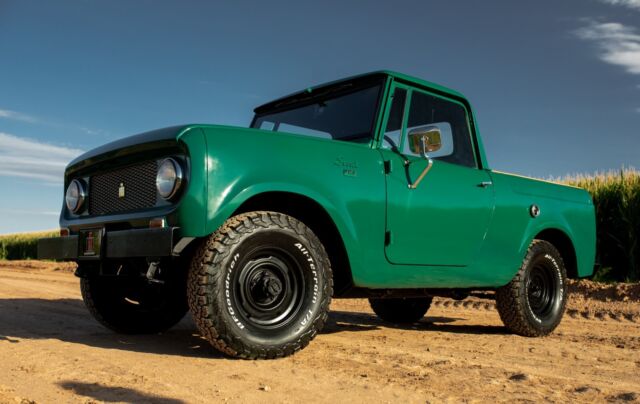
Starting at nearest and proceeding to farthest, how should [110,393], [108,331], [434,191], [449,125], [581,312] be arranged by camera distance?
[110,393] < [434,191] < [108,331] < [449,125] < [581,312]

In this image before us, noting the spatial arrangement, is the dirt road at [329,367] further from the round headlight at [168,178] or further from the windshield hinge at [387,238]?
the round headlight at [168,178]

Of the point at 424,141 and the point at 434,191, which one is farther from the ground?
the point at 424,141

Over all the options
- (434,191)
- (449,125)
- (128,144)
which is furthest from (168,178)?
(449,125)

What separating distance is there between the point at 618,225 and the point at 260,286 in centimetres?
1021

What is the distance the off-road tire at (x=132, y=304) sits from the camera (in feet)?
15.0

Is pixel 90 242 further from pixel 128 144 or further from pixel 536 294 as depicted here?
pixel 536 294

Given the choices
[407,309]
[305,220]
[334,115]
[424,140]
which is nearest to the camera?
[305,220]

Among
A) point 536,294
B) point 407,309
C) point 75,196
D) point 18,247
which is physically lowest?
point 18,247

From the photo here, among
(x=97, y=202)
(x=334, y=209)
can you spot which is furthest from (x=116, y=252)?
(x=334, y=209)

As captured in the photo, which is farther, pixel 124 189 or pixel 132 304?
pixel 132 304

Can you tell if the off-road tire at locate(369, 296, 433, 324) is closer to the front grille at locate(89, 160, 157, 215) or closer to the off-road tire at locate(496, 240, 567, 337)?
the off-road tire at locate(496, 240, 567, 337)

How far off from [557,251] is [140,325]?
3.88 m

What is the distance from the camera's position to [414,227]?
422cm

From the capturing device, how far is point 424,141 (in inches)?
167
